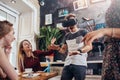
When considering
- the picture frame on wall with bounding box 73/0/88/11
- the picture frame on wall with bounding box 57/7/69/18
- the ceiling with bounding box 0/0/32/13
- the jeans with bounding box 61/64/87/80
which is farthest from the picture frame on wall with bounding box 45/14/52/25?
the jeans with bounding box 61/64/87/80

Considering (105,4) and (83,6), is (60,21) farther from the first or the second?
(105,4)

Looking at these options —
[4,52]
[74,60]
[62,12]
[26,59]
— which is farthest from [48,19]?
[4,52]

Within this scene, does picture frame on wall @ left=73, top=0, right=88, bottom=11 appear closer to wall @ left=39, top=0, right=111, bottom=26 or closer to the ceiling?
wall @ left=39, top=0, right=111, bottom=26

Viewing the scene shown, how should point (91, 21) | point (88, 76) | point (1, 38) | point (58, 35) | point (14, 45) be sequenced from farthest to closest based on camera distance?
point (14, 45) → point (58, 35) → point (91, 21) → point (88, 76) → point (1, 38)

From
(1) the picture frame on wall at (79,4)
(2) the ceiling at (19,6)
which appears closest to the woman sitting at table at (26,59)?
(2) the ceiling at (19,6)

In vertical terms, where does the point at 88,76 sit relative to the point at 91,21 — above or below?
below

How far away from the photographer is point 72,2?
4379 mm

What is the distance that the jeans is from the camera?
233 cm

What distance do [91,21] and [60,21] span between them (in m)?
0.88

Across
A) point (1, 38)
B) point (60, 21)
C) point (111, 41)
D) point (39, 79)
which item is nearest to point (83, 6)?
point (60, 21)

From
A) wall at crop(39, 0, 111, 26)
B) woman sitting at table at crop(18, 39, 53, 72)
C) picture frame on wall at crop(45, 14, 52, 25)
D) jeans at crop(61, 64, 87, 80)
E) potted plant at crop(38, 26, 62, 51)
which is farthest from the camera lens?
picture frame on wall at crop(45, 14, 52, 25)

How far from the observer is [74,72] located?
7.73 ft

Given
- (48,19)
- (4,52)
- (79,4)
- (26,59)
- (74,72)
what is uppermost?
(79,4)

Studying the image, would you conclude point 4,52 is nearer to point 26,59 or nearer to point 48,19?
point 26,59
